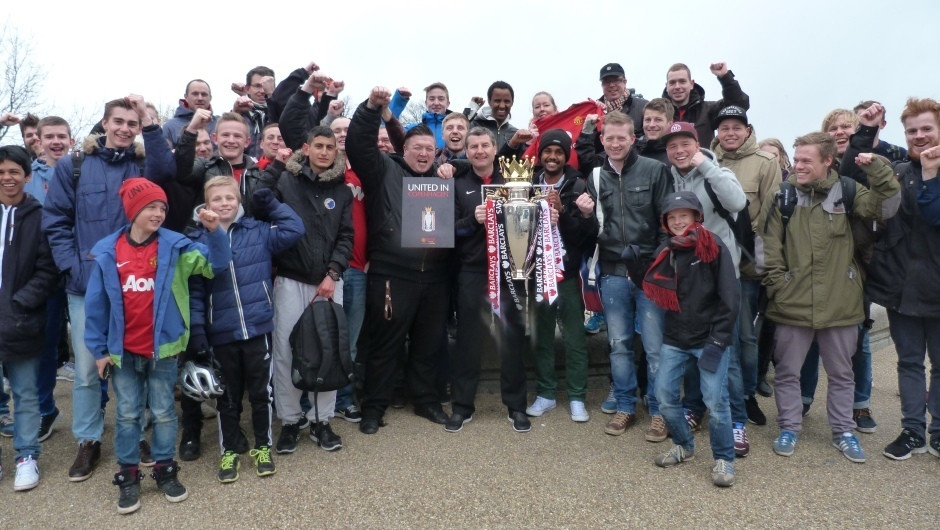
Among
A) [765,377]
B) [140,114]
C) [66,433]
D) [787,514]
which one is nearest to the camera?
[787,514]

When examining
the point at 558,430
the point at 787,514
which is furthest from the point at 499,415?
the point at 787,514

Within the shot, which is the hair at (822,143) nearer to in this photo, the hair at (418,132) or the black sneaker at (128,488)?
the hair at (418,132)

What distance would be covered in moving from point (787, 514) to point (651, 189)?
8.17 feet

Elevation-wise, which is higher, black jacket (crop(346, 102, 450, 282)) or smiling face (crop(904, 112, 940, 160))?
smiling face (crop(904, 112, 940, 160))

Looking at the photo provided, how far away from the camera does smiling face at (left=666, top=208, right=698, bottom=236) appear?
4289 mm

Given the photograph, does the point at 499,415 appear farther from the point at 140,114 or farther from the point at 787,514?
the point at 140,114

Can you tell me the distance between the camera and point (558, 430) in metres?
5.07

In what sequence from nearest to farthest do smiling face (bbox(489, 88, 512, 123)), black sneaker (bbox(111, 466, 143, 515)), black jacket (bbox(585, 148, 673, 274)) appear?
black sneaker (bbox(111, 466, 143, 515)) < black jacket (bbox(585, 148, 673, 274)) < smiling face (bbox(489, 88, 512, 123))

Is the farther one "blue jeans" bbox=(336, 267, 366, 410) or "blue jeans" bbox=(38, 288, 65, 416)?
"blue jeans" bbox=(336, 267, 366, 410)

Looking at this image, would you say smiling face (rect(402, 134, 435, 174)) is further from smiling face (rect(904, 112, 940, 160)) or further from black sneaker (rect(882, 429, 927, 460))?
black sneaker (rect(882, 429, 927, 460))

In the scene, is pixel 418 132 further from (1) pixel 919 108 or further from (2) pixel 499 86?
(1) pixel 919 108

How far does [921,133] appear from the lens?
15.0 ft

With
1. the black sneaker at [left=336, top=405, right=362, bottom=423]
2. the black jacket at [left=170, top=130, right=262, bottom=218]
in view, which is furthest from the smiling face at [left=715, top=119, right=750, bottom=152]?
the black sneaker at [left=336, top=405, right=362, bottom=423]

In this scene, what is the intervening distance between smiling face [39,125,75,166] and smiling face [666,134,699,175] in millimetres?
5203
